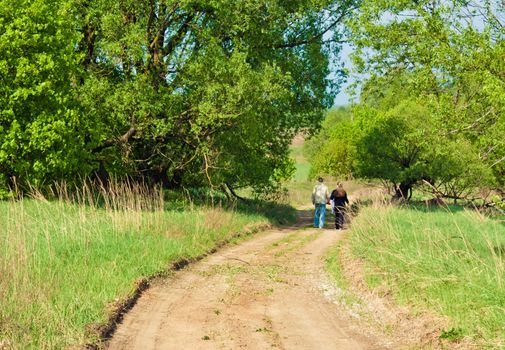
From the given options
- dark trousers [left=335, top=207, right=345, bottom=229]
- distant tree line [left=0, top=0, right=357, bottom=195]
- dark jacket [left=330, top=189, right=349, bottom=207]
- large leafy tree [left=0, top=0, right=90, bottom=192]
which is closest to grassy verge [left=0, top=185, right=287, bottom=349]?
large leafy tree [left=0, top=0, right=90, bottom=192]

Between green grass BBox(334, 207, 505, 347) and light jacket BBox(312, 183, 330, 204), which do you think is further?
light jacket BBox(312, 183, 330, 204)

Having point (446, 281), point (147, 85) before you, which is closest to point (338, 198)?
point (147, 85)

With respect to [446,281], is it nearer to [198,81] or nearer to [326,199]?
[198,81]

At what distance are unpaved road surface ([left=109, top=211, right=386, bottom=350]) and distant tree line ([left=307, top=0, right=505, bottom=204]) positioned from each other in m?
3.34

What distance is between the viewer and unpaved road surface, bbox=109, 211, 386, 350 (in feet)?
25.5

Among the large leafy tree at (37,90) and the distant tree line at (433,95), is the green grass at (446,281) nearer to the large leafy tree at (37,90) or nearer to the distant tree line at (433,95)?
the distant tree line at (433,95)

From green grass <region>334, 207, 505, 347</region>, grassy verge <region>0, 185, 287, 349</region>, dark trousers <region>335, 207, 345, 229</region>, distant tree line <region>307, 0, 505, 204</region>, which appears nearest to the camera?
grassy verge <region>0, 185, 287, 349</region>

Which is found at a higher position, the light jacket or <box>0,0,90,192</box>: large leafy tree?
<box>0,0,90,192</box>: large leafy tree

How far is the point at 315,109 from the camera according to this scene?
2616 cm

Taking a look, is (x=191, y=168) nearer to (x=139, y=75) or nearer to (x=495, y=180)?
(x=139, y=75)

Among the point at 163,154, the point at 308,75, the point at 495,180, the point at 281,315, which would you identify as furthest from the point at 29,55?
the point at 495,180

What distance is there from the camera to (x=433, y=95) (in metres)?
16.3

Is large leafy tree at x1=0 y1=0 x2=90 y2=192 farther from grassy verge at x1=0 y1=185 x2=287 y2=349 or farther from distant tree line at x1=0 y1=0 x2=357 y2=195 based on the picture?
grassy verge at x1=0 y1=185 x2=287 y2=349

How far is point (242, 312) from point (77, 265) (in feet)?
10.1
